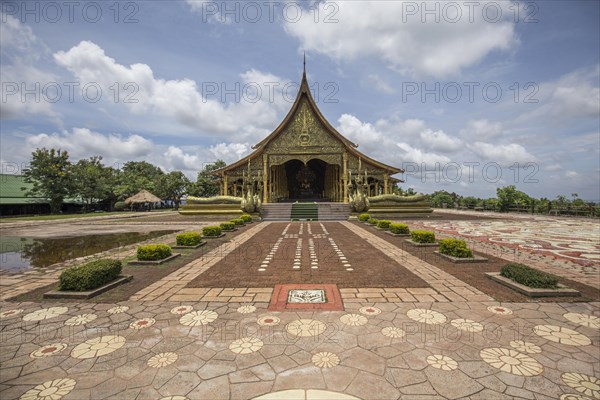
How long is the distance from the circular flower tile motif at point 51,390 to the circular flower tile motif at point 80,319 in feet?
4.69

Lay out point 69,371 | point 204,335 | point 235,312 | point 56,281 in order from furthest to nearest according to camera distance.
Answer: point 56,281 → point 235,312 → point 204,335 → point 69,371

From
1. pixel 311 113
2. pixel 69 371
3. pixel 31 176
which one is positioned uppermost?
pixel 311 113

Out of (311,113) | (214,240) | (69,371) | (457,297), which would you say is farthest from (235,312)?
(311,113)

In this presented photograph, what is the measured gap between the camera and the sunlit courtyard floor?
2625 millimetres

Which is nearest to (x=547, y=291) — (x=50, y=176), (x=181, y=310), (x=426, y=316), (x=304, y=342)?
(x=426, y=316)

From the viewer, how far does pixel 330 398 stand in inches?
97.1

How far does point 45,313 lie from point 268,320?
11.5 feet

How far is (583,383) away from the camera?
8.73 ft

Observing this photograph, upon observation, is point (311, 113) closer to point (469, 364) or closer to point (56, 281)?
point (56, 281)

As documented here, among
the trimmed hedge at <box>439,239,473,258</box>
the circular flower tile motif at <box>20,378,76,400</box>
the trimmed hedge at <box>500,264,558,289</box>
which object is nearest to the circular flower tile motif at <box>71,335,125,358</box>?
the circular flower tile motif at <box>20,378,76,400</box>

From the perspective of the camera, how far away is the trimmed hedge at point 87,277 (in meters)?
5.03

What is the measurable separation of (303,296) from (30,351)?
12.0 feet

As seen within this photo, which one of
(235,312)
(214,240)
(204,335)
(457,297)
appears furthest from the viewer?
(214,240)

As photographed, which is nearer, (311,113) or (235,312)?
(235,312)
